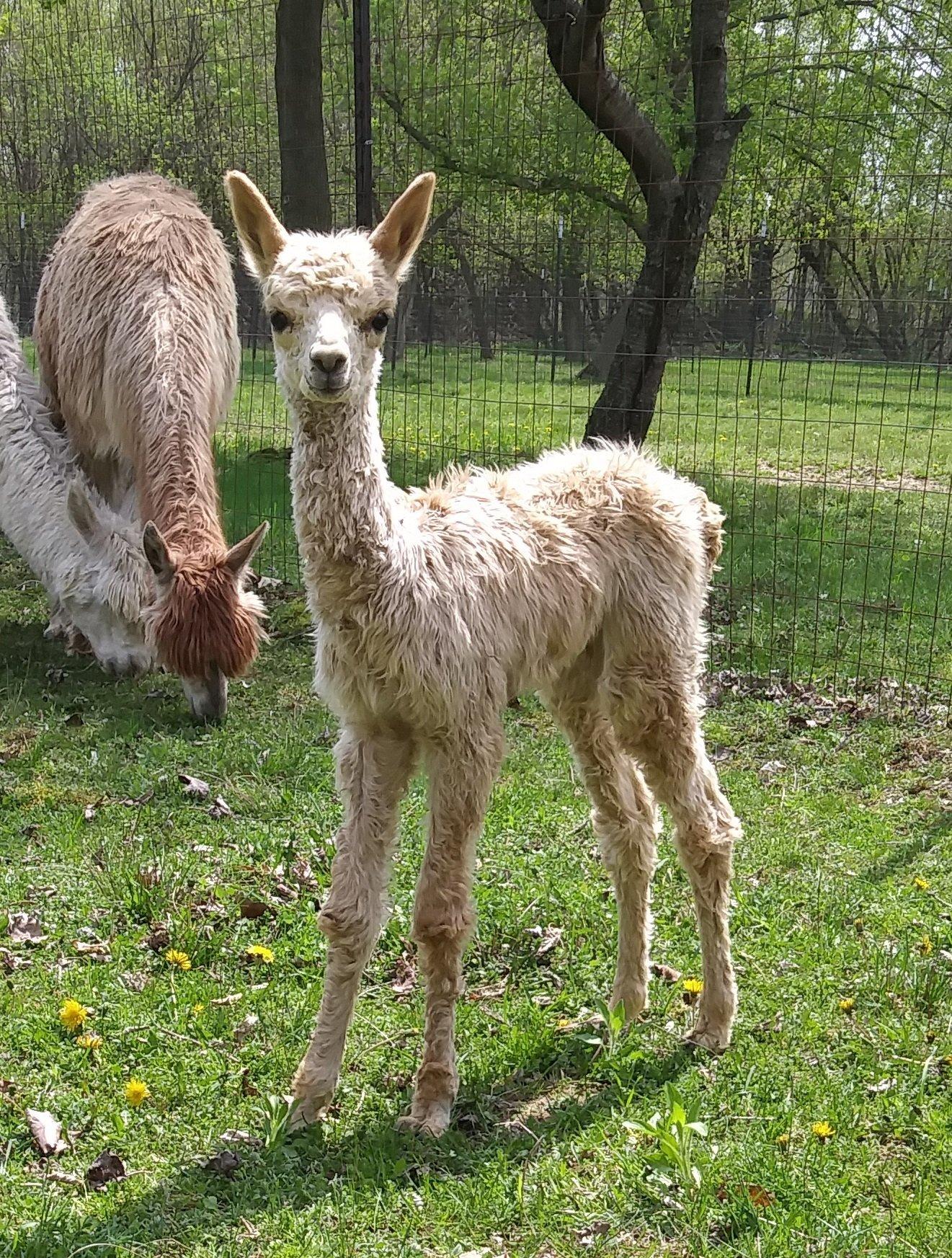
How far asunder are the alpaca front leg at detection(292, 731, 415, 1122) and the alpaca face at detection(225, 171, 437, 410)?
969 mm

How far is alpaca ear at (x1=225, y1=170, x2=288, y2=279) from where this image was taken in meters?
3.00

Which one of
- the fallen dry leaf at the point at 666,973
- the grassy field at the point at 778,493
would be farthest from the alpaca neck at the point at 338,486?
the grassy field at the point at 778,493

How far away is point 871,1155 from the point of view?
2.88m

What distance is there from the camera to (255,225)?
3049mm

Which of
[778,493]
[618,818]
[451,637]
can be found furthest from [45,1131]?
[778,493]

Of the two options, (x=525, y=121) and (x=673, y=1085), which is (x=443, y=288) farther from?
(x=673, y=1085)

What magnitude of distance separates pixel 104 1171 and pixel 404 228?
254 centimetres

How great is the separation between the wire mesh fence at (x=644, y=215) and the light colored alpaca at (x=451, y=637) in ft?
10.6

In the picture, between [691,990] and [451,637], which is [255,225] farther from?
[691,990]

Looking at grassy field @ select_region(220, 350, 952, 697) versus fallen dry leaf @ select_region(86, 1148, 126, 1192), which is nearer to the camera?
fallen dry leaf @ select_region(86, 1148, 126, 1192)

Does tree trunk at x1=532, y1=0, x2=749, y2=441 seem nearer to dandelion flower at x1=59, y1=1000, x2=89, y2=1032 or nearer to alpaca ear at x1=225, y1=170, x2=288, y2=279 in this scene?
alpaca ear at x1=225, y1=170, x2=288, y2=279

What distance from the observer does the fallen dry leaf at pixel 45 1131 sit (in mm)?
2955

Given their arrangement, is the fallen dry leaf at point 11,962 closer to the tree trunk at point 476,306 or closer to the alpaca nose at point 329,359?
the alpaca nose at point 329,359

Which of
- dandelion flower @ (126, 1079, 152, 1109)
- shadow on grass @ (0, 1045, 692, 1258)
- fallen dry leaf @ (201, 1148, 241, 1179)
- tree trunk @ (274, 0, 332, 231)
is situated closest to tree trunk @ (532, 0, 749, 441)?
tree trunk @ (274, 0, 332, 231)
